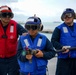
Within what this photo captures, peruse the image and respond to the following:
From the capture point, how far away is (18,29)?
15.9ft

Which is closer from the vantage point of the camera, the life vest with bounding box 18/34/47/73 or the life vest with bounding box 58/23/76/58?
the life vest with bounding box 18/34/47/73

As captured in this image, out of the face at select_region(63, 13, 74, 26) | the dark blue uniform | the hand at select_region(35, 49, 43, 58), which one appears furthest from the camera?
the dark blue uniform

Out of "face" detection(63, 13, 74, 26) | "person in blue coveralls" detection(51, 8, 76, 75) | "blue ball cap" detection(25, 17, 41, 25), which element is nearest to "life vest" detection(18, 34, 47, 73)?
"blue ball cap" detection(25, 17, 41, 25)

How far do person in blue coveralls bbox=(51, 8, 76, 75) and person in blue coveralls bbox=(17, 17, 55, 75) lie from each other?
684 millimetres

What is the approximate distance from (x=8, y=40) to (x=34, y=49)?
2.97 ft

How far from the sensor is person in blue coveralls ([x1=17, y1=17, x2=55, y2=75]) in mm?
3873

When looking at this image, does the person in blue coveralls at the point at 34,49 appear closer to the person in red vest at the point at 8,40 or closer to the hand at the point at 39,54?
the hand at the point at 39,54

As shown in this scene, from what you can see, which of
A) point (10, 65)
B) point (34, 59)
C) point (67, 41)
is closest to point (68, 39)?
point (67, 41)

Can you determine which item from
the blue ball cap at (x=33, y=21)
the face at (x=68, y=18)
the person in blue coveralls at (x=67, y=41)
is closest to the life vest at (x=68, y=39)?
the person in blue coveralls at (x=67, y=41)

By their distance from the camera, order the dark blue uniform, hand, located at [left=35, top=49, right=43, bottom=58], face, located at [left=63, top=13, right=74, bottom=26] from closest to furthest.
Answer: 1. hand, located at [left=35, top=49, right=43, bottom=58]
2. face, located at [left=63, top=13, right=74, bottom=26]
3. the dark blue uniform

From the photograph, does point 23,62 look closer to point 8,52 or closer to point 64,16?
point 8,52

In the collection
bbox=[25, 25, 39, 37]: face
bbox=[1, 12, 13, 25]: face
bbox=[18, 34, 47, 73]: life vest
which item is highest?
bbox=[1, 12, 13, 25]: face

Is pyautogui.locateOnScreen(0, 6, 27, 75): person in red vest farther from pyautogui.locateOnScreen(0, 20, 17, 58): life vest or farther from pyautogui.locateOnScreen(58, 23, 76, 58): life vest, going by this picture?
pyautogui.locateOnScreen(58, 23, 76, 58): life vest

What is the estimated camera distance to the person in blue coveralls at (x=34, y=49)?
152 inches
